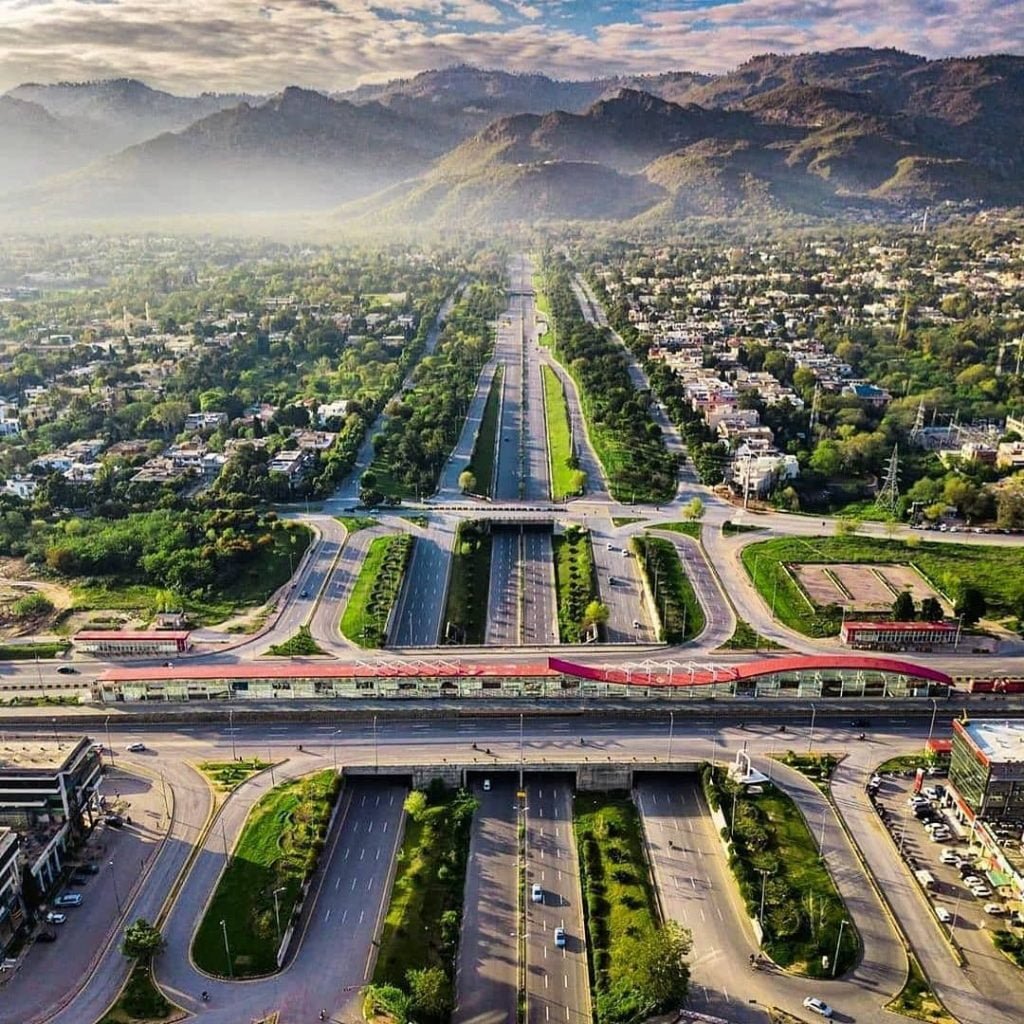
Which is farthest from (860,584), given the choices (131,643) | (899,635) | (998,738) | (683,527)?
(131,643)

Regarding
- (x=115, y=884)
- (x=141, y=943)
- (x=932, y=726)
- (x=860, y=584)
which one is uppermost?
(x=860, y=584)

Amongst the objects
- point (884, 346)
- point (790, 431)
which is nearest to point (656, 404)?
point (790, 431)

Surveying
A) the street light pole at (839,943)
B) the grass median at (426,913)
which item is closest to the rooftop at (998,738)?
the street light pole at (839,943)

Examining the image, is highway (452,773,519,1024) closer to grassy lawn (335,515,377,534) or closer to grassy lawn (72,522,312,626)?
grassy lawn (72,522,312,626)

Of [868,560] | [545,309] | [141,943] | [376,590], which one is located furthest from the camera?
[545,309]

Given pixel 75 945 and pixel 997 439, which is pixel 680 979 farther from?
pixel 997 439

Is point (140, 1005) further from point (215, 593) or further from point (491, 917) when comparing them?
point (215, 593)

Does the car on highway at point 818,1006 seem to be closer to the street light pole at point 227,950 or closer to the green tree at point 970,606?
the street light pole at point 227,950
